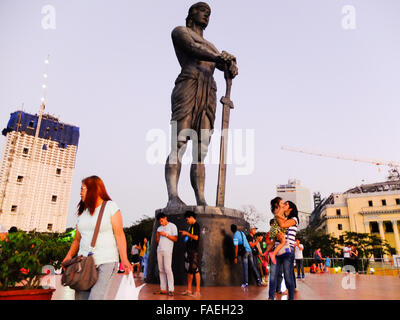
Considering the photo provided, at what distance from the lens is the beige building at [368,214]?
196ft

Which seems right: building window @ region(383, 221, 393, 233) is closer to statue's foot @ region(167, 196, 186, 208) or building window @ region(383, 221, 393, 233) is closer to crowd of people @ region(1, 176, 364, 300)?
crowd of people @ region(1, 176, 364, 300)

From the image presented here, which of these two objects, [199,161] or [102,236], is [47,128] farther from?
[102,236]

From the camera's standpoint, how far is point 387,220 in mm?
59969

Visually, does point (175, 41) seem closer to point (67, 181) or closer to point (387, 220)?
point (387, 220)

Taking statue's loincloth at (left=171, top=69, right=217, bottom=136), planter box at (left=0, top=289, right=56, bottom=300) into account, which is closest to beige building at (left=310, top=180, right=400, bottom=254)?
statue's loincloth at (left=171, top=69, right=217, bottom=136)

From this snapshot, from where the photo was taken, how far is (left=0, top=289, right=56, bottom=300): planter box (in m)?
3.04

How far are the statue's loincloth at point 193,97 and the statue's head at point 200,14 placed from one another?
47.6 inches

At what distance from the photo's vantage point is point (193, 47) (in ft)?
20.9

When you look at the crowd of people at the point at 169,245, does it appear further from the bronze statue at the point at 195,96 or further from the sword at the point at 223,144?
the bronze statue at the point at 195,96

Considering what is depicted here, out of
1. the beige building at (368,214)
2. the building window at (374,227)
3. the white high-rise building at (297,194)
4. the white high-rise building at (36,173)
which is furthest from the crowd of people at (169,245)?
the white high-rise building at (297,194)

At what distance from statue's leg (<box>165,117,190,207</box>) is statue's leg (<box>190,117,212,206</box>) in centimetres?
33
